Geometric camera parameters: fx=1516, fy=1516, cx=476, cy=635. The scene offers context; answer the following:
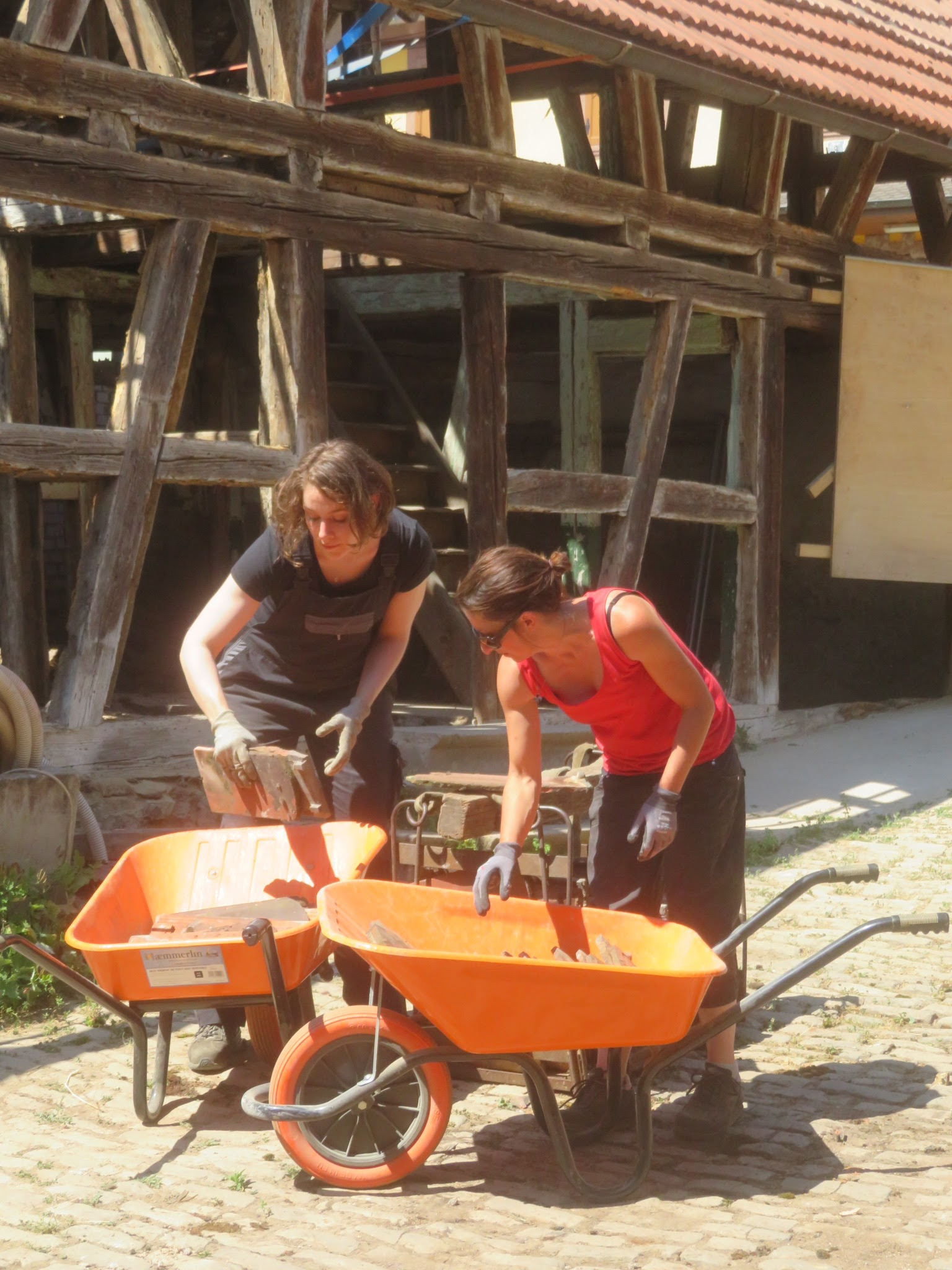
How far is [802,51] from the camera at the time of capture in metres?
8.12

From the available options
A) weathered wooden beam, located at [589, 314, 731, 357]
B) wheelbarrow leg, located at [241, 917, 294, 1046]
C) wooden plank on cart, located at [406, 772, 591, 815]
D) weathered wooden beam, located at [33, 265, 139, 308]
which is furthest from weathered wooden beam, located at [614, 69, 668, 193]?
wheelbarrow leg, located at [241, 917, 294, 1046]

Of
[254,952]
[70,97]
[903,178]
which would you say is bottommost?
[254,952]

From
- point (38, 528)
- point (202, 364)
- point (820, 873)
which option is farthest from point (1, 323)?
point (820, 873)

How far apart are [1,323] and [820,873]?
578cm

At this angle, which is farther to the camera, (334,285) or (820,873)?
(334,285)

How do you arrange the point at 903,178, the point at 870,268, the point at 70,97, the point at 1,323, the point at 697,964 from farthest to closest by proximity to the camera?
1. the point at 903,178
2. the point at 870,268
3. the point at 1,323
4. the point at 70,97
5. the point at 697,964

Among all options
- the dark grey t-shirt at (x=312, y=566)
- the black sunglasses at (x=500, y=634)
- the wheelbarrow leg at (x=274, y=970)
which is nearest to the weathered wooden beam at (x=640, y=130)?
the dark grey t-shirt at (x=312, y=566)

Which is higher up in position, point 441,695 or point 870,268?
point 870,268

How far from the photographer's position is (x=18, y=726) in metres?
5.64

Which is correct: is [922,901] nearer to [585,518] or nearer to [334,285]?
[585,518]

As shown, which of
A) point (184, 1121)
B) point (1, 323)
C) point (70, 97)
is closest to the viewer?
point (184, 1121)

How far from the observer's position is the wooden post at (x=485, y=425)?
7617 mm

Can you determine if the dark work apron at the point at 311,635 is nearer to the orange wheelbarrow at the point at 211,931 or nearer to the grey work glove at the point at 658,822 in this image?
the orange wheelbarrow at the point at 211,931

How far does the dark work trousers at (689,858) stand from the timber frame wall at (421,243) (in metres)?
2.96
